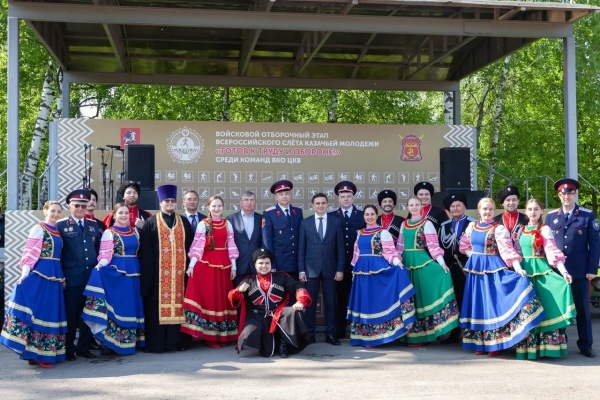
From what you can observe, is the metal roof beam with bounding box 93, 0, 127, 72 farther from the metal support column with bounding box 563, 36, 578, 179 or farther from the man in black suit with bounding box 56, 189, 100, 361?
the metal support column with bounding box 563, 36, 578, 179

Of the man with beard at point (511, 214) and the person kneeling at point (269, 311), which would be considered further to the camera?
the man with beard at point (511, 214)

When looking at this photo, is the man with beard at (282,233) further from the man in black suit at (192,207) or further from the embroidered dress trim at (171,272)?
the embroidered dress trim at (171,272)

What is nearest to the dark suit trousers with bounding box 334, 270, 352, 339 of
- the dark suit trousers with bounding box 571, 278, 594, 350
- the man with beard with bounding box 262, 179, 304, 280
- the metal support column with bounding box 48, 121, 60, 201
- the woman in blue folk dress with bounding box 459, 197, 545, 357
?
the man with beard with bounding box 262, 179, 304, 280

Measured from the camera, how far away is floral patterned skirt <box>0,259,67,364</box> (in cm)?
715

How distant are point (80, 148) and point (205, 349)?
5230 mm

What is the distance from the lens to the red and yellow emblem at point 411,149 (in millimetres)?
13305

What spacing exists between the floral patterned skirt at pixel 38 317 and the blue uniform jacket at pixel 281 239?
2.26 m

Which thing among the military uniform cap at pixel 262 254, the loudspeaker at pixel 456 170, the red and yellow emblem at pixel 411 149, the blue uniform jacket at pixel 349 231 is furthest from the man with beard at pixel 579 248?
the red and yellow emblem at pixel 411 149

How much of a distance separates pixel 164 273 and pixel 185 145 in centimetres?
502

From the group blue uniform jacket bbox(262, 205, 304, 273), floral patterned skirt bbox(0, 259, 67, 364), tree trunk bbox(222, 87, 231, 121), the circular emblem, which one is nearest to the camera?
floral patterned skirt bbox(0, 259, 67, 364)

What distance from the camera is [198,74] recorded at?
14.5 meters

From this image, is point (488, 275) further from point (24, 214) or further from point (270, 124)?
point (270, 124)

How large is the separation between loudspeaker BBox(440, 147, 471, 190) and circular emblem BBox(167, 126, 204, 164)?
4019mm

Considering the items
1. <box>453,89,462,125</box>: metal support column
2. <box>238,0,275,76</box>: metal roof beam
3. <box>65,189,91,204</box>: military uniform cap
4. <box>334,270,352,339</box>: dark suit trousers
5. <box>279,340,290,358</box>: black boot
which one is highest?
<box>238,0,275,76</box>: metal roof beam
